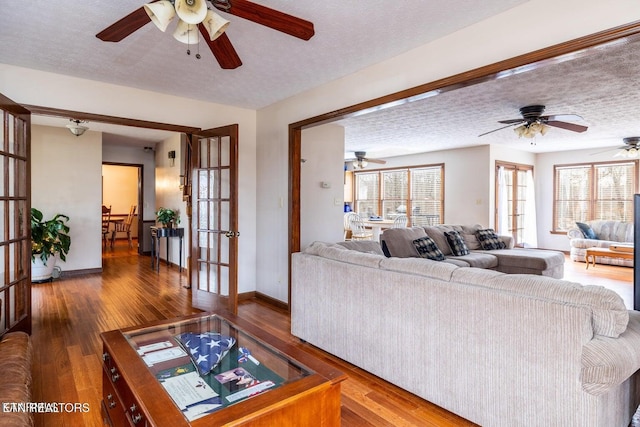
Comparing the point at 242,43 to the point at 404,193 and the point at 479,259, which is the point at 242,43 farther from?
the point at 404,193

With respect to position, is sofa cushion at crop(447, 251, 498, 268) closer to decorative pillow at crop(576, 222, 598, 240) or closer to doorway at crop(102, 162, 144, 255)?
decorative pillow at crop(576, 222, 598, 240)

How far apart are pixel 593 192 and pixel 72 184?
1056 centimetres

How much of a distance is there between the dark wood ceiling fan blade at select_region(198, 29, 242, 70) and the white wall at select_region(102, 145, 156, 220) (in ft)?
21.6

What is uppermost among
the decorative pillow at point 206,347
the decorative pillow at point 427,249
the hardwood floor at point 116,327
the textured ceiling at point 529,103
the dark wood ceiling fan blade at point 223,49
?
the textured ceiling at point 529,103

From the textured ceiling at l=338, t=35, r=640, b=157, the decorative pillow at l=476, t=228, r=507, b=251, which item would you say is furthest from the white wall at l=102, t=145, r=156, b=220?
the decorative pillow at l=476, t=228, r=507, b=251

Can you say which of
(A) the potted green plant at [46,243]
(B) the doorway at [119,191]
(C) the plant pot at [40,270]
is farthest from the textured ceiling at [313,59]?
(B) the doorway at [119,191]

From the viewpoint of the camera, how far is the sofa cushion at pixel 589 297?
1.58 m

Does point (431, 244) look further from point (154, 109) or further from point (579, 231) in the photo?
point (579, 231)

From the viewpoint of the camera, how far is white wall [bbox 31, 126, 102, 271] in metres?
5.89

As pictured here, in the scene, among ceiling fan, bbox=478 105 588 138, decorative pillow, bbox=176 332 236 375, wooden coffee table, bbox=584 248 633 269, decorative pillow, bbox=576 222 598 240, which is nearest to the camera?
decorative pillow, bbox=176 332 236 375

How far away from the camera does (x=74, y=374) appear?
8.66 feet

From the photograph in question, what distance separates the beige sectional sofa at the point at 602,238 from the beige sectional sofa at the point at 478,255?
2.51m

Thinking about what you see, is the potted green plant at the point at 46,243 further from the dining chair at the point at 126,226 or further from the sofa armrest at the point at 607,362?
the sofa armrest at the point at 607,362

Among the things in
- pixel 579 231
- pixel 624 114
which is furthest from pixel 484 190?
pixel 624 114
